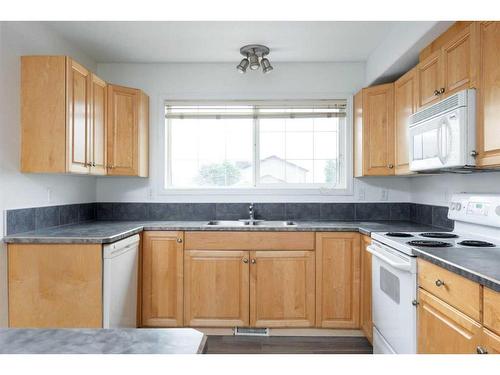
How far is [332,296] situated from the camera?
2.78 metres

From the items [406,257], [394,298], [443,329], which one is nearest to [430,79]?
[406,257]

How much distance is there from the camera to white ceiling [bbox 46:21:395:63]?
260 centimetres

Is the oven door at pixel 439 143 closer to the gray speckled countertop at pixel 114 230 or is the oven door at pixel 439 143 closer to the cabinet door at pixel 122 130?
the gray speckled countertop at pixel 114 230

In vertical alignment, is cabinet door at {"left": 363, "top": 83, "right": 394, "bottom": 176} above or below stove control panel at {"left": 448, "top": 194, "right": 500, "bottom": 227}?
above

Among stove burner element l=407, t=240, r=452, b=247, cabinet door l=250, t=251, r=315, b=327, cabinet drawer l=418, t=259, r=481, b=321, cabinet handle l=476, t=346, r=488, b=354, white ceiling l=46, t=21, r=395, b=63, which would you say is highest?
white ceiling l=46, t=21, r=395, b=63

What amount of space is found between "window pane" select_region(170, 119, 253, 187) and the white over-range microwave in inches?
63.8

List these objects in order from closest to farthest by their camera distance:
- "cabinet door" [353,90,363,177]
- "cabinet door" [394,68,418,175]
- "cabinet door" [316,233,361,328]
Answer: "cabinet door" [394,68,418,175], "cabinet door" [316,233,361,328], "cabinet door" [353,90,363,177]

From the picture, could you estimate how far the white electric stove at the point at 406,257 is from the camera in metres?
1.82

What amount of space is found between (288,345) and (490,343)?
1.71 metres

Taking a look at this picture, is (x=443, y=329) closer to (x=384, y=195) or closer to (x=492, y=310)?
(x=492, y=310)

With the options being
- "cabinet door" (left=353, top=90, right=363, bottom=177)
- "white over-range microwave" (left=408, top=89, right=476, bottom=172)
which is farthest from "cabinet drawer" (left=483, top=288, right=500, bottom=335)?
"cabinet door" (left=353, top=90, right=363, bottom=177)

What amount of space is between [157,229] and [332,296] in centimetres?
149

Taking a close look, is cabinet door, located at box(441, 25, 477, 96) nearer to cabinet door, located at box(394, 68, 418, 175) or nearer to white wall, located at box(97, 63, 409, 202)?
cabinet door, located at box(394, 68, 418, 175)
